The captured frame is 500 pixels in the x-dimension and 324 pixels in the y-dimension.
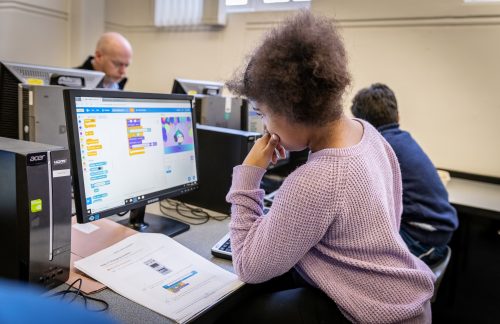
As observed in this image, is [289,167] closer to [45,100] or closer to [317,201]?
[45,100]

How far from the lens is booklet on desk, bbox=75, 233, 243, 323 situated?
855mm

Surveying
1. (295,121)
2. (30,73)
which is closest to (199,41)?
(30,73)

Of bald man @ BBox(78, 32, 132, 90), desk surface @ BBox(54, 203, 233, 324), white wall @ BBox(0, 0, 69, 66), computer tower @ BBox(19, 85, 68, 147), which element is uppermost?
white wall @ BBox(0, 0, 69, 66)

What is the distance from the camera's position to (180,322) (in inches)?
31.2

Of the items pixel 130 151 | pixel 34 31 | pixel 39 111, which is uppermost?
pixel 34 31

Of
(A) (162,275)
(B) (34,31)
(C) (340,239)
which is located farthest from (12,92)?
(B) (34,31)

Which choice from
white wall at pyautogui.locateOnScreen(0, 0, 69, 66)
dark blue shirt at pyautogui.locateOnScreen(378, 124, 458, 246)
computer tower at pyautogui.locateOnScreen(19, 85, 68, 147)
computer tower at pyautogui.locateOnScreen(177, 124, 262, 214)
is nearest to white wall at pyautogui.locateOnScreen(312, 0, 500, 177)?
dark blue shirt at pyautogui.locateOnScreen(378, 124, 458, 246)

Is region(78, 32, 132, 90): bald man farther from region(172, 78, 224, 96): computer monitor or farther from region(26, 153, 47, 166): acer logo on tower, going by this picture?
region(26, 153, 47, 166): acer logo on tower

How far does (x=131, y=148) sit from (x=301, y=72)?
585mm

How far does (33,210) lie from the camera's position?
2.63ft

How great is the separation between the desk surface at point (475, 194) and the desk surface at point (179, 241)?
4.49ft

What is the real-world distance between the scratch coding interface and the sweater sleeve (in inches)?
15.2

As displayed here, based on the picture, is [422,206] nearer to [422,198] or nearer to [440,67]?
[422,198]

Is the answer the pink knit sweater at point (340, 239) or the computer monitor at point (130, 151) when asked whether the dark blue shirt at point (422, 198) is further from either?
the computer monitor at point (130, 151)
